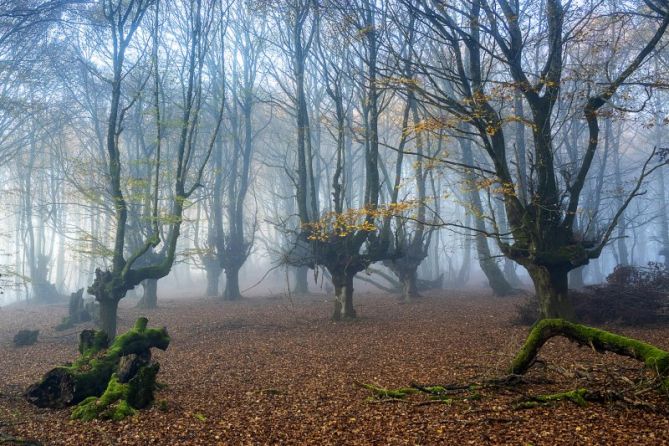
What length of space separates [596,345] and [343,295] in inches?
345

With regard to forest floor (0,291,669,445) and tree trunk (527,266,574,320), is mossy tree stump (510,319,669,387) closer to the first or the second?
forest floor (0,291,669,445)

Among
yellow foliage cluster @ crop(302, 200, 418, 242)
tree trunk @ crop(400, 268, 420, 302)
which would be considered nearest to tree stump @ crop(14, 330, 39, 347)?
yellow foliage cluster @ crop(302, 200, 418, 242)

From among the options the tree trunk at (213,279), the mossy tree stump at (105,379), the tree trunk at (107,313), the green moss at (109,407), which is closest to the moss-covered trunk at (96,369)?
the mossy tree stump at (105,379)

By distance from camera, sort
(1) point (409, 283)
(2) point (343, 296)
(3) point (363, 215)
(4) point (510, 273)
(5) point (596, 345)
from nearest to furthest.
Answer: (5) point (596, 345) → (3) point (363, 215) → (2) point (343, 296) → (1) point (409, 283) → (4) point (510, 273)

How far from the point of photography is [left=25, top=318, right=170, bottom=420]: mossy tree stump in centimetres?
622

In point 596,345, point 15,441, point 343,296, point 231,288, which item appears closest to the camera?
point 15,441

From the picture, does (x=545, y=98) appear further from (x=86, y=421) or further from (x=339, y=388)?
(x=86, y=421)

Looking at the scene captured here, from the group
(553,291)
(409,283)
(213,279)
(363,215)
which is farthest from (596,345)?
(213,279)

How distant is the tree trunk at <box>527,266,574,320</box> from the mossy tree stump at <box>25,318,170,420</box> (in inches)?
297

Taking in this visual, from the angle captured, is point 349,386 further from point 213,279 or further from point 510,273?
point 510,273

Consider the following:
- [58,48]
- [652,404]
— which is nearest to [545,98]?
[652,404]

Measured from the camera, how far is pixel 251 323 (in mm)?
14758

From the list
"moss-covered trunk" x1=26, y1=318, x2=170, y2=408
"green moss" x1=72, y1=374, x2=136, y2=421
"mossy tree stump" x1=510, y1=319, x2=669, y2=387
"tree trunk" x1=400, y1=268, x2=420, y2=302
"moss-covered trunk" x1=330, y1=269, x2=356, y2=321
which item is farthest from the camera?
"tree trunk" x1=400, y1=268, x2=420, y2=302

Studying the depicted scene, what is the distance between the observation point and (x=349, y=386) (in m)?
7.32
